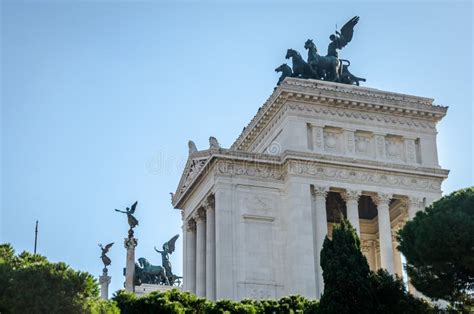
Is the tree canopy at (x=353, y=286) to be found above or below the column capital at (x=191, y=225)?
below

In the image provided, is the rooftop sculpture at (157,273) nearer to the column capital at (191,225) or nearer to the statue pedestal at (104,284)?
the statue pedestal at (104,284)

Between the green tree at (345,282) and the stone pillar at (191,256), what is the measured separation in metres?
20.7

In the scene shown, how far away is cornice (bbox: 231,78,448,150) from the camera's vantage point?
49750mm

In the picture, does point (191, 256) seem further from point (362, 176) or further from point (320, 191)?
point (362, 176)

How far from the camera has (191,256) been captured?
5412 cm

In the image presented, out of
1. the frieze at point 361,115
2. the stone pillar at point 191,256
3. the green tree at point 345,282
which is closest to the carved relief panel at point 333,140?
the frieze at point 361,115

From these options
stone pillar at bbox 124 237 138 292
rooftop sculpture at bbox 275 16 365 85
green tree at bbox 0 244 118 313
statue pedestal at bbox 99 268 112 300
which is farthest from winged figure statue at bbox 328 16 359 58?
green tree at bbox 0 244 118 313

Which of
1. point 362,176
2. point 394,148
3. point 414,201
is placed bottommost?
point 414,201

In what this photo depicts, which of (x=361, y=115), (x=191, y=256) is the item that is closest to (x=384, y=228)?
(x=361, y=115)

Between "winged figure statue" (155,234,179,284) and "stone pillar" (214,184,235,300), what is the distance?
18.1 metres

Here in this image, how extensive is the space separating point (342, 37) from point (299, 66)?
4347 mm

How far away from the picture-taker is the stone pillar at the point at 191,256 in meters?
53.1

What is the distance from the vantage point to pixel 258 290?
4609 centimetres

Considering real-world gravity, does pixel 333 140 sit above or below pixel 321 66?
below
